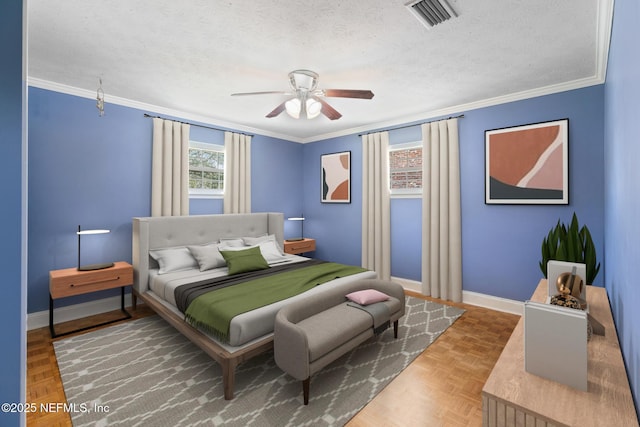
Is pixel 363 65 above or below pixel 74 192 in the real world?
above

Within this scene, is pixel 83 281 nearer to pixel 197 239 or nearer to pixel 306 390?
pixel 197 239

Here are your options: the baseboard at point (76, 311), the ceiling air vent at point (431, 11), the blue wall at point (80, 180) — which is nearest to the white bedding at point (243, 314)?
the baseboard at point (76, 311)

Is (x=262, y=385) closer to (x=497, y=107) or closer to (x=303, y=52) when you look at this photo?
(x=303, y=52)

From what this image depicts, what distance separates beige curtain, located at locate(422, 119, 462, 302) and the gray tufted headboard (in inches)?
96.4

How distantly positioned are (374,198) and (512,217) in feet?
6.50

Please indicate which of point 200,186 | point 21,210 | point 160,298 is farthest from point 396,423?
point 200,186

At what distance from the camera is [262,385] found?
2.24 meters

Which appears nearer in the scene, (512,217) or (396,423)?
(396,423)

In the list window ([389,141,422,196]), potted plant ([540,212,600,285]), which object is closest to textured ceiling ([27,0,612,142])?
window ([389,141,422,196])

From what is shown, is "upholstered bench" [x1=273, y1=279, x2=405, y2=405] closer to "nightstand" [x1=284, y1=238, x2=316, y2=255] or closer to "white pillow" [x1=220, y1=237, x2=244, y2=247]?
"white pillow" [x1=220, y1=237, x2=244, y2=247]

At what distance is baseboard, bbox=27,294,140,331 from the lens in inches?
126

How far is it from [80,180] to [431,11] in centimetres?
409

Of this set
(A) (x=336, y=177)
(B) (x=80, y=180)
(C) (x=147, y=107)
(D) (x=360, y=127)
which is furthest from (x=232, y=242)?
(D) (x=360, y=127)

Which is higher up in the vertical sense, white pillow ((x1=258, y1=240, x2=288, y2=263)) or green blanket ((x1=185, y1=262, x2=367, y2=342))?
white pillow ((x1=258, y1=240, x2=288, y2=263))
